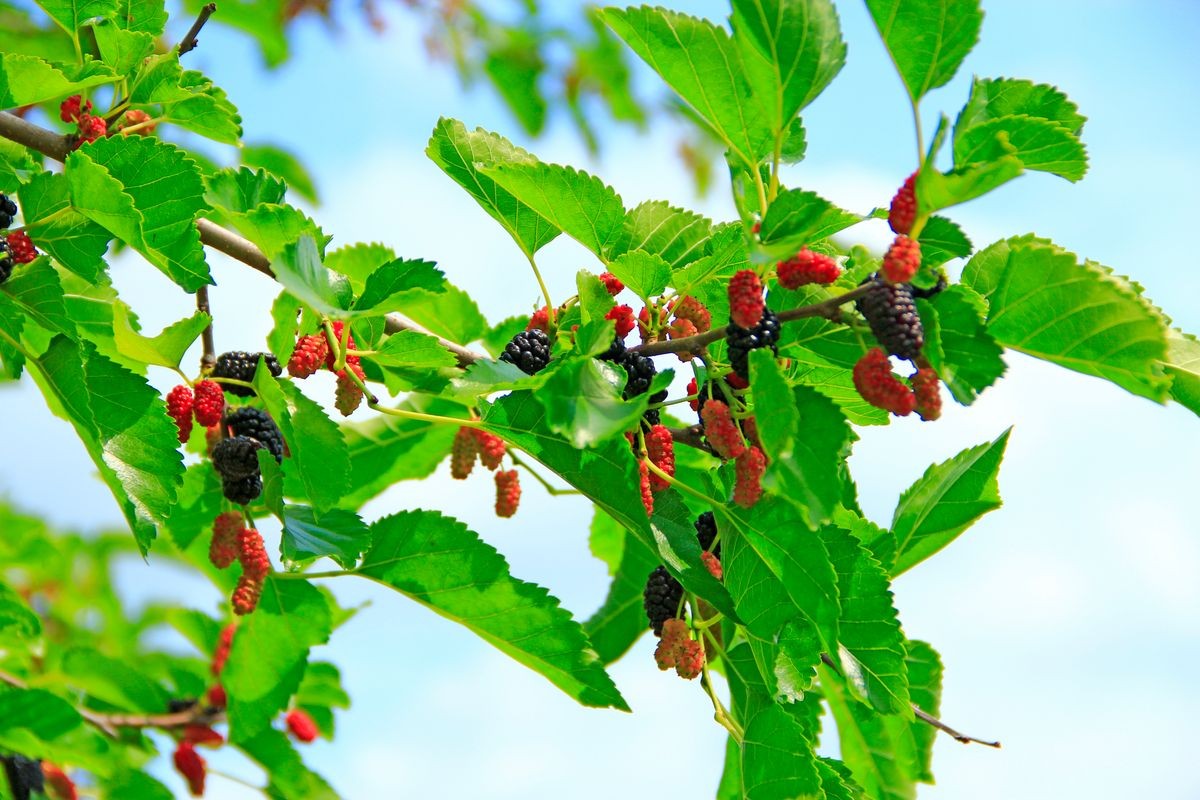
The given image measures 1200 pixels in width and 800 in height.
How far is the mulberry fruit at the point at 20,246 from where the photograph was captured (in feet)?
4.47

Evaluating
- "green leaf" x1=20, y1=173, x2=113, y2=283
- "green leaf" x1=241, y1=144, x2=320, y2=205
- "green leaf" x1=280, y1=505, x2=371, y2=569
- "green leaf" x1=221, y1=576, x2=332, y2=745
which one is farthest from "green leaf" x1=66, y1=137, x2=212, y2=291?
"green leaf" x1=241, y1=144, x2=320, y2=205

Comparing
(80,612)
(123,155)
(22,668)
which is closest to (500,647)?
(123,155)

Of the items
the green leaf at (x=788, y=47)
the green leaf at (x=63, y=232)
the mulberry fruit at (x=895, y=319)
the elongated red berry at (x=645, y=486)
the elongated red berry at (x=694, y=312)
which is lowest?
the elongated red berry at (x=645, y=486)

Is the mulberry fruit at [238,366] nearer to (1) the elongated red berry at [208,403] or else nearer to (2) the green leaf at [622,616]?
(1) the elongated red berry at [208,403]

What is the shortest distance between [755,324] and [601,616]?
0.92 meters

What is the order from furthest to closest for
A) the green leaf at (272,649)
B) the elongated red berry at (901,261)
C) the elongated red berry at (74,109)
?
the green leaf at (272,649), the elongated red berry at (74,109), the elongated red berry at (901,261)

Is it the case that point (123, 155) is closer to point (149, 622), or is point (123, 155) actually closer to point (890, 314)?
point (890, 314)

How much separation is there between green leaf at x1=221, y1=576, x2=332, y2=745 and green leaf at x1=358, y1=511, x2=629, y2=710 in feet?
0.53

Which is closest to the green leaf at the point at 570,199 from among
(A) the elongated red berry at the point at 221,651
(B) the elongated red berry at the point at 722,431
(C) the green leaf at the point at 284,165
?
(B) the elongated red berry at the point at 722,431

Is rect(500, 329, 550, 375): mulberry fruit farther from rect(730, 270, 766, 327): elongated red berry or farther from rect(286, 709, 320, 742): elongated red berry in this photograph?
rect(286, 709, 320, 742): elongated red berry

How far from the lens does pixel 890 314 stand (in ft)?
3.46

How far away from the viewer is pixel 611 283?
1407 millimetres

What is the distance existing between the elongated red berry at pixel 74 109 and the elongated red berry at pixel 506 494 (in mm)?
741

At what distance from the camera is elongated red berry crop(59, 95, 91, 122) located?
1.57 meters
